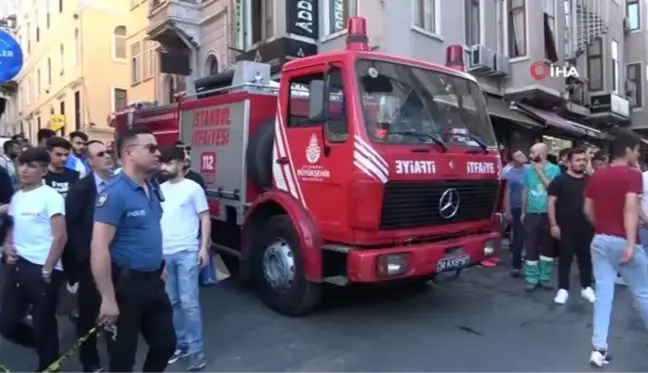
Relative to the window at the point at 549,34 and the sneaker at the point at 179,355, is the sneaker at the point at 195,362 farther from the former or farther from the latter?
the window at the point at 549,34

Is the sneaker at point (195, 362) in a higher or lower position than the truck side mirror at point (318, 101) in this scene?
lower

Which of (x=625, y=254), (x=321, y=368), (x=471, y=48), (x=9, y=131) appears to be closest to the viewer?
(x=625, y=254)

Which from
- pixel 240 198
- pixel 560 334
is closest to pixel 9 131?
pixel 240 198

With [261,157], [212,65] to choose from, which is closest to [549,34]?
[212,65]

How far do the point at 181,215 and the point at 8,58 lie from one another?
14.6ft

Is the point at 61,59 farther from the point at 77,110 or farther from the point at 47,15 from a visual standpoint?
the point at 47,15

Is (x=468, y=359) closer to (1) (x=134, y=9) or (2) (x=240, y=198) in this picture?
(2) (x=240, y=198)

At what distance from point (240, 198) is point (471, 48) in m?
10.5

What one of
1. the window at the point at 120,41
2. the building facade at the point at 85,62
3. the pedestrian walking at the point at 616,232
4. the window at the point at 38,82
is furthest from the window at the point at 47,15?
the pedestrian walking at the point at 616,232

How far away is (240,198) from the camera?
22.0ft

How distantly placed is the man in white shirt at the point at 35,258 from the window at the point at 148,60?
64.5 ft

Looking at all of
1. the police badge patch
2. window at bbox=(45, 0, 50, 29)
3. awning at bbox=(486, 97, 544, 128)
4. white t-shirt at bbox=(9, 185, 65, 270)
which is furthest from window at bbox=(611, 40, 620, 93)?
window at bbox=(45, 0, 50, 29)

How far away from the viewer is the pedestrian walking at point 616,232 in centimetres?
439

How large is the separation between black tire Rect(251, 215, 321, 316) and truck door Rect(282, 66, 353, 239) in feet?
1.15
